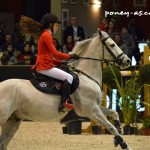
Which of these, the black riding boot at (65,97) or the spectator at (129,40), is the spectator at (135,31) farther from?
the black riding boot at (65,97)

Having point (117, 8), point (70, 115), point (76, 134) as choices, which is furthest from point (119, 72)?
point (117, 8)

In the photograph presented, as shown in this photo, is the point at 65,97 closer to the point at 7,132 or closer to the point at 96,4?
the point at 7,132

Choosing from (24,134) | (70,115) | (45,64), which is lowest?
(24,134)

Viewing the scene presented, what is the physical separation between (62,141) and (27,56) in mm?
6062

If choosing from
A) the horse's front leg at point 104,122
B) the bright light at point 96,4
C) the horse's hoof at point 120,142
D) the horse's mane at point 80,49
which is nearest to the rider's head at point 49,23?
the horse's mane at point 80,49

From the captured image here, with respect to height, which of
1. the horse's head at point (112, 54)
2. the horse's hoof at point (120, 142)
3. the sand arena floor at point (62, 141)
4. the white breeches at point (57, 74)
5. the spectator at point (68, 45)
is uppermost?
the horse's head at point (112, 54)

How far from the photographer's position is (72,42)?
20609 mm

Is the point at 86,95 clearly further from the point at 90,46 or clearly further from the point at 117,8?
the point at 117,8

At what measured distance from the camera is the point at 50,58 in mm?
11672

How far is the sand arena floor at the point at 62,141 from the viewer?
1313 centimetres

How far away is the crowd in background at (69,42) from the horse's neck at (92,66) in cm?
720

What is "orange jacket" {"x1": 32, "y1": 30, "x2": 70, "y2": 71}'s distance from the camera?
452 inches

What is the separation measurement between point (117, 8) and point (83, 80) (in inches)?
417

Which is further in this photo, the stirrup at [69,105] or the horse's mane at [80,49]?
the horse's mane at [80,49]
